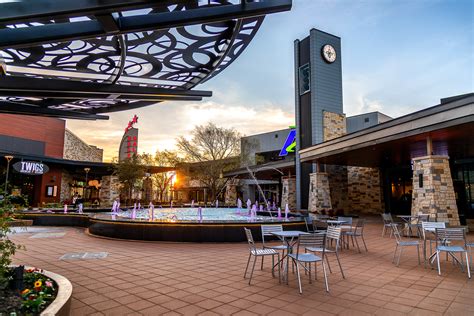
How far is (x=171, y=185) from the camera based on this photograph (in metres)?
52.7

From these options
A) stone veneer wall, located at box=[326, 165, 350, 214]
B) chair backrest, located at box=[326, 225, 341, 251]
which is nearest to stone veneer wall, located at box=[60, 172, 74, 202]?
stone veneer wall, located at box=[326, 165, 350, 214]

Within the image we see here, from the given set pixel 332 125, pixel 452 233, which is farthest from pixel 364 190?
pixel 452 233

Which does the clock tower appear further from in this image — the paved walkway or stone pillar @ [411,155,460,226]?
the paved walkway

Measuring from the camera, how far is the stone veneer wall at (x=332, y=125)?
2399 centimetres

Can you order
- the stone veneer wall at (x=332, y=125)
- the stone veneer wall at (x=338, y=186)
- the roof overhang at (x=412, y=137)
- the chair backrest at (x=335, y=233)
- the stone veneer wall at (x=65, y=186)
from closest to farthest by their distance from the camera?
the chair backrest at (x=335, y=233), the roof overhang at (x=412, y=137), the stone veneer wall at (x=338, y=186), the stone veneer wall at (x=332, y=125), the stone veneer wall at (x=65, y=186)

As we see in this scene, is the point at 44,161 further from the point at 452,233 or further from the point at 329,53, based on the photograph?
the point at 452,233

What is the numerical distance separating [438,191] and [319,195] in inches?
351

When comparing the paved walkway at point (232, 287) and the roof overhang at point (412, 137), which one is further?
the roof overhang at point (412, 137)

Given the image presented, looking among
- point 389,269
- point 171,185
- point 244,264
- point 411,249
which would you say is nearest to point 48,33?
point 244,264

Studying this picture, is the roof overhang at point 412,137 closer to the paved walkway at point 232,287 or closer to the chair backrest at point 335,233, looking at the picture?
the paved walkway at point 232,287

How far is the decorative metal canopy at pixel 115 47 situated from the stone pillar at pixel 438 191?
28.4ft

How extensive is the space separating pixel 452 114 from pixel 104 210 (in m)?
19.8

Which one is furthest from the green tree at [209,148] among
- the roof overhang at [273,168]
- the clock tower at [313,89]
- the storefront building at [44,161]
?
the storefront building at [44,161]

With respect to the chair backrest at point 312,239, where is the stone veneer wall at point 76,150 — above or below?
above
